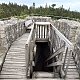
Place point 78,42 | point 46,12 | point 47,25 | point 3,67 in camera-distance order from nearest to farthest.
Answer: point 3,67 → point 78,42 → point 47,25 → point 46,12

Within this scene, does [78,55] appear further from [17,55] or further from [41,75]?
[17,55]

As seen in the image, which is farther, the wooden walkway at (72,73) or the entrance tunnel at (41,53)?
the entrance tunnel at (41,53)

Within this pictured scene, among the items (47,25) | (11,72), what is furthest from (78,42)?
(47,25)

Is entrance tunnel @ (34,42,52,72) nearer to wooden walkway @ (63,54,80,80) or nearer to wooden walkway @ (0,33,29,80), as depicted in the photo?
wooden walkway @ (0,33,29,80)

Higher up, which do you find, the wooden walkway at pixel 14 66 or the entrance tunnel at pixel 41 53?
the wooden walkway at pixel 14 66

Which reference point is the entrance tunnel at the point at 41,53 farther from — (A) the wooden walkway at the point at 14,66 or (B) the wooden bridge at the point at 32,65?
(B) the wooden bridge at the point at 32,65

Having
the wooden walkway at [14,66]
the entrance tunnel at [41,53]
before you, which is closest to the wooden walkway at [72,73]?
the wooden walkway at [14,66]

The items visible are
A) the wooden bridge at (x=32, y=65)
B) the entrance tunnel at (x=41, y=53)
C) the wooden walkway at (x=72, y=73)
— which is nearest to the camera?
the wooden bridge at (x=32, y=65)

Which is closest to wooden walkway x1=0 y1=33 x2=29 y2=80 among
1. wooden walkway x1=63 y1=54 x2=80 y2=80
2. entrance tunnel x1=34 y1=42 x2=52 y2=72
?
wooden walkway x1=63 y1=54 x2=80 y2=80

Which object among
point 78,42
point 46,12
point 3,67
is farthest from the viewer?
point 46,12

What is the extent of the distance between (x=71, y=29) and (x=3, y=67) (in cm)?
331

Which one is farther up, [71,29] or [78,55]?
[71,29]

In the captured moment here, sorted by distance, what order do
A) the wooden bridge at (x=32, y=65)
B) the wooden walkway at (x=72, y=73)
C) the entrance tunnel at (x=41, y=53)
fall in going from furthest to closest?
the entrance tunnel at (x=41, y=53) < the wooden walkway at (x=72, y=73) < the wooden bridge at (x=32, y=65)

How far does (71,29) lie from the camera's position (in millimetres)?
9250
